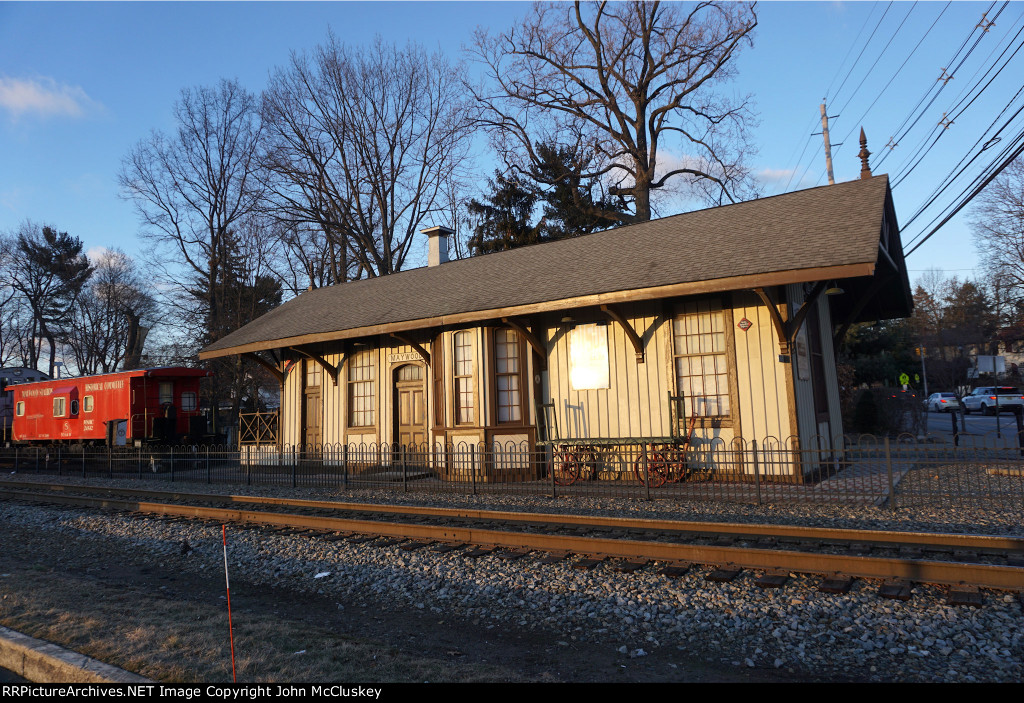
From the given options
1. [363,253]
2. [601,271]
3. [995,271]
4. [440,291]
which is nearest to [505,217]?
[363,253]

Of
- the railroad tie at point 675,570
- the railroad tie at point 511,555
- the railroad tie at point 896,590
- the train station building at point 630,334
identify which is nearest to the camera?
the railroad tie at point 896,590

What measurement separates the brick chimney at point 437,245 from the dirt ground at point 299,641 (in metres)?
14.9

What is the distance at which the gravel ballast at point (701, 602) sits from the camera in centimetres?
443

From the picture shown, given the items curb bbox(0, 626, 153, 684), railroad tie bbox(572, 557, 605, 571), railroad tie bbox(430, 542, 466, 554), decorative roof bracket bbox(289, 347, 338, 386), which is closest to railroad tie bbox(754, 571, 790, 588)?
railroad tie bbox(572, 557, 605, 571)

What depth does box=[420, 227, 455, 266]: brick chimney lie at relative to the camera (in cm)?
2098

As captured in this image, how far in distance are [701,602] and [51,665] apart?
15.9ft

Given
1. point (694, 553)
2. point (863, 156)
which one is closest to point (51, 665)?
point (694, 553)

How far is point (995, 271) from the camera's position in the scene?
43.4m

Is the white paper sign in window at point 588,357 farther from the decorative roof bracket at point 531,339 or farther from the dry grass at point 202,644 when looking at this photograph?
the dry grass at point 202,644

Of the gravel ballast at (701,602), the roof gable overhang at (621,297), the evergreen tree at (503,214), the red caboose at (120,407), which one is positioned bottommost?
the gravel ballast at (701,602)

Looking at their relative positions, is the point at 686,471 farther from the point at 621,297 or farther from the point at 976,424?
the point at 976,424

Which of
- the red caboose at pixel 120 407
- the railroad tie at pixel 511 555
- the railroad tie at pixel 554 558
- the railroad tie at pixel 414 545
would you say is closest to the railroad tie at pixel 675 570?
the railroad tie at pixel 554 558

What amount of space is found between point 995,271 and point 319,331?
1826 inches

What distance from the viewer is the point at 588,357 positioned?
13.9 m
